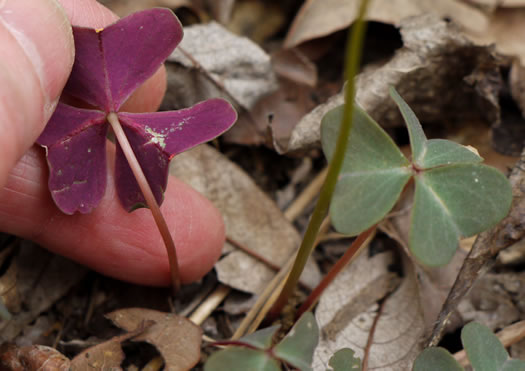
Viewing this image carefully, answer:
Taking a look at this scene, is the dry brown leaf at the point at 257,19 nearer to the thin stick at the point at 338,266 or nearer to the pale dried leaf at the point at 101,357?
the thin stick at the point at 338,266

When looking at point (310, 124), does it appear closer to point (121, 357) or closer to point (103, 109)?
point (103, 109)

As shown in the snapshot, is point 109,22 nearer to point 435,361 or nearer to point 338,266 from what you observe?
point 338,266

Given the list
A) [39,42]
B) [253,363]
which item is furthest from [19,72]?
[253,363]

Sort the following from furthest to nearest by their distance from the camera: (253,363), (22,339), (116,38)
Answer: (22,339) < (116,38) < (253,363)

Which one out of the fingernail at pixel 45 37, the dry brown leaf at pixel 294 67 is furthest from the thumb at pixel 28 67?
the dry brown leaf at pixel 294 67

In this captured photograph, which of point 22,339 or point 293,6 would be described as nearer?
point 22,339

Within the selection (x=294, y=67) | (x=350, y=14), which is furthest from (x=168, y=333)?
(x=350, y=14)
